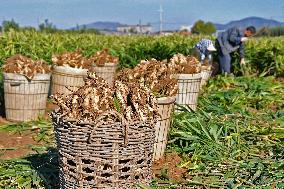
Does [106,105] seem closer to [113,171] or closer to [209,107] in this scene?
[113,171]

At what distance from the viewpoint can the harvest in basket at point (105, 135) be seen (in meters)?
3.26

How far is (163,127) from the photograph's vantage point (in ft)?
16.0

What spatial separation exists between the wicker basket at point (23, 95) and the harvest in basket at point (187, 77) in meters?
1.96

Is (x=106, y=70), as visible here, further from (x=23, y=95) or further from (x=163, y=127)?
(x=163, y=127)

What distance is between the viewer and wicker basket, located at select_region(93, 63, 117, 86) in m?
9.31

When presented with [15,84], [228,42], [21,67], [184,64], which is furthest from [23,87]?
[228,42]

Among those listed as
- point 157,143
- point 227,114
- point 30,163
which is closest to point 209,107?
point 227,114

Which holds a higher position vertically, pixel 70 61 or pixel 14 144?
pixel 70 61

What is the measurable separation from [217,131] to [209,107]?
1.25 metres

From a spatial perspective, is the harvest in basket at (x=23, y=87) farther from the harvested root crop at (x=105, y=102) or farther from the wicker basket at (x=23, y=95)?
the harvested root crop at (x=105, y=102)

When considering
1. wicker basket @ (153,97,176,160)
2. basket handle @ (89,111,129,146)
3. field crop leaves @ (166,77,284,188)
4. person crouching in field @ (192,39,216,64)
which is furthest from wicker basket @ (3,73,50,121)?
person crouching in field @ (192,39,216,64)

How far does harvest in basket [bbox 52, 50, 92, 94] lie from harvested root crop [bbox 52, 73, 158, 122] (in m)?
3.91

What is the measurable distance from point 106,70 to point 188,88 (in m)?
3.21

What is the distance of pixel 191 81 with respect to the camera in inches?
255
